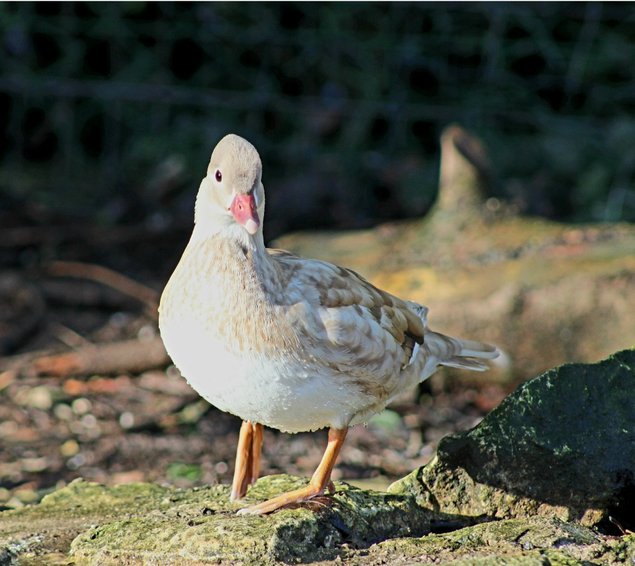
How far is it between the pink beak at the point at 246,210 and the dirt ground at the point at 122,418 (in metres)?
2.11

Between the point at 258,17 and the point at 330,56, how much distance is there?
2.23 feet

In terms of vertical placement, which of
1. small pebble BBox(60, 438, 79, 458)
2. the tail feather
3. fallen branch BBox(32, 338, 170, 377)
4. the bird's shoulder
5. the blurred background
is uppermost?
the blurred background

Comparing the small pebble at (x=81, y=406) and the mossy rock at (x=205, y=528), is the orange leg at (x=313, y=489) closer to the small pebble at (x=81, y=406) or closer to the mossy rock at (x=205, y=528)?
the mossy rock at (x=205, y=528)

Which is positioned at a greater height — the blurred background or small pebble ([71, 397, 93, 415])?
the blurred background

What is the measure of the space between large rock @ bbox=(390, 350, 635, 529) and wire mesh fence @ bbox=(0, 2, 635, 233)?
17.3ft

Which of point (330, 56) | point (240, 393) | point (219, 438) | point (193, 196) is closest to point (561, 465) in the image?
point (240, 393)

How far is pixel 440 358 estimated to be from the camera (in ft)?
15.1

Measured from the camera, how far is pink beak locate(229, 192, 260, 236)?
11.9 feet

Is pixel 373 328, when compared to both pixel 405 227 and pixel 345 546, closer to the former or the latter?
pixel 345 546

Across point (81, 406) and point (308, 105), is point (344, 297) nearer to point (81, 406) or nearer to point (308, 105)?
point (81, 406)

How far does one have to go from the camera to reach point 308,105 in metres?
9.63

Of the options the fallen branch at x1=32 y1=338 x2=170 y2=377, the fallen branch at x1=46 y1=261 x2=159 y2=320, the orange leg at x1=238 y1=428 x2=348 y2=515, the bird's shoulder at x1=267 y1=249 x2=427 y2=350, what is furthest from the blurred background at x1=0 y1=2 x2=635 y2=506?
the orange leg at x1=238 y1=428 x2=348 y2=515

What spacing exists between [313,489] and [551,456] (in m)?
0.81

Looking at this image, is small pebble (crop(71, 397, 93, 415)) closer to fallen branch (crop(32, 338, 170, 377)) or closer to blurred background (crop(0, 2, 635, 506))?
fallen branch (crop(32, 338, 170, 377))
